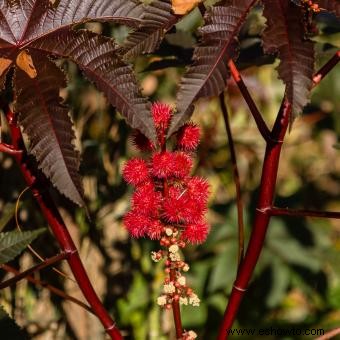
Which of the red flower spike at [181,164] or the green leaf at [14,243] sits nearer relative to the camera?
the red flower spike at [181,164]

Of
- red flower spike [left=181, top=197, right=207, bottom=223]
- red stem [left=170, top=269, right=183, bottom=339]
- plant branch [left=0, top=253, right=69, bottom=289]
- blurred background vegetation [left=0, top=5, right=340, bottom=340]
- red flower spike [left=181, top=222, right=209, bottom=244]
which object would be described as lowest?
blurred background vegetation [left=0, top=5, right=340, bottom=340]

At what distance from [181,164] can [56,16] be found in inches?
10.6

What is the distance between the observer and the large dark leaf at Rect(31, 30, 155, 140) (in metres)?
0.86

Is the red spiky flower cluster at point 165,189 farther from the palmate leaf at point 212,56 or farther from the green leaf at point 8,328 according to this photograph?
the green leaf at point 8,328

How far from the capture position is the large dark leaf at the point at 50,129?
33.8 inches

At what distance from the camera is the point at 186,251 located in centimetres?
228

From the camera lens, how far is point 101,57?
0.89m

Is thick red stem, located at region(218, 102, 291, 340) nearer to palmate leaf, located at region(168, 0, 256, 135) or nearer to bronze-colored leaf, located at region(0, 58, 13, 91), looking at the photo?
palmate leaf, located at region(168, 0, 256, 135)

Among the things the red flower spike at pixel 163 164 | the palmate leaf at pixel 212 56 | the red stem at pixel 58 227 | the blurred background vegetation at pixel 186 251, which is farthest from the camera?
the blurred background vegetation at pixel 186 251

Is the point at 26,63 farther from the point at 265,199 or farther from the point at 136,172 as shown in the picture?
the point at 265,199

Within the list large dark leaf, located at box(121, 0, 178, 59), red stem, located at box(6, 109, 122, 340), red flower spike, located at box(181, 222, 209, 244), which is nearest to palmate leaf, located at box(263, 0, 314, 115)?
large dark leaf, located at box(121, 0, 178, 59)

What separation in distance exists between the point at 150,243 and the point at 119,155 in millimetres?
271

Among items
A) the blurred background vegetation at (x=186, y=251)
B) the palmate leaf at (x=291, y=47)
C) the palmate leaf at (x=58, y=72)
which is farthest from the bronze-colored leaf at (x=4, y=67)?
the blurred background vegetation at (x=186, y=251)

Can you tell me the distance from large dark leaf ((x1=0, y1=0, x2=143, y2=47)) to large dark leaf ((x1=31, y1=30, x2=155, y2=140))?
5 cm
